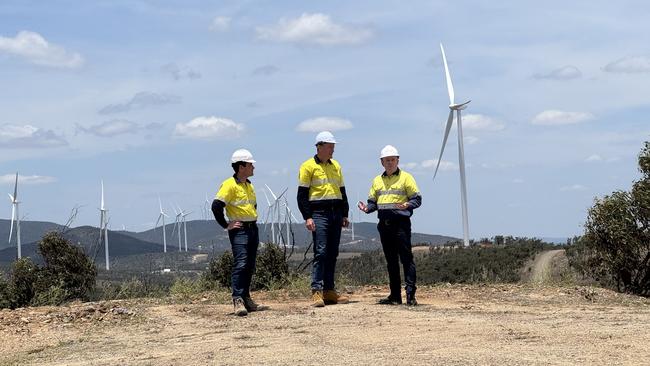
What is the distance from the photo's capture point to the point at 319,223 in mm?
11219

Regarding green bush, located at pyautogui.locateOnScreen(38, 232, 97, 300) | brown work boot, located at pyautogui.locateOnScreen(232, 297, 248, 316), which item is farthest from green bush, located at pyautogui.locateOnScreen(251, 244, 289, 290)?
brown work boot, located at pyautogui.locateOnScreen(232, 297, 248, 316)

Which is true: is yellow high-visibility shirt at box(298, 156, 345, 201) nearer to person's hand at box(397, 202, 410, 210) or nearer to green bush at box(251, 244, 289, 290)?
person's hand at box(397, 202, 410, 210)

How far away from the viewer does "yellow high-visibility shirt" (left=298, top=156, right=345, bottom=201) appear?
36.9 feet

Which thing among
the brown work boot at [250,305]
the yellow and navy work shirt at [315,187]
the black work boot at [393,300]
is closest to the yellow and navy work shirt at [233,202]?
the yellow and navy work shirt at [315,187]

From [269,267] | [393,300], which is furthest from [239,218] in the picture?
[269,267]

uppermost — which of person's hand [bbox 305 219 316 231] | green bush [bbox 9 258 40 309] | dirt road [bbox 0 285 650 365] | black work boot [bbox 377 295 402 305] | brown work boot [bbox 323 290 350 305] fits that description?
person's hand [bbox 305 219 316 231]

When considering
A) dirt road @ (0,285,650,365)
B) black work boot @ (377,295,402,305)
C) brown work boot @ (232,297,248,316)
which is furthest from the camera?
black work boot @ (377,295,402,305)

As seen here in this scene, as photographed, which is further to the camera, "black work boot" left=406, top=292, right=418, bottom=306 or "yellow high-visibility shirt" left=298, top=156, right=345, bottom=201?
"black work boot" left=406, top=292, right=418, bottom=306

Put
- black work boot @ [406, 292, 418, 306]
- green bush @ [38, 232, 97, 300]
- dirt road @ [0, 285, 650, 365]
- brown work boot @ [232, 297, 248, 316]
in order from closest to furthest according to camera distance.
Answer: dirt road @ [0, 285, 650, 365], brown work boot @ [232, 297, 248, 316], black work boot @ [406, 292, 418, 306], green bush @ [38, 232, 97, 300]

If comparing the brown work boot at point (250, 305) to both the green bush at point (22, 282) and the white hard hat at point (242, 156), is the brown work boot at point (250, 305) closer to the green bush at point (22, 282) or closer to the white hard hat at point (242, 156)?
the white hard hat at point (242, 156)

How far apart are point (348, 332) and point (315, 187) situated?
269 cm

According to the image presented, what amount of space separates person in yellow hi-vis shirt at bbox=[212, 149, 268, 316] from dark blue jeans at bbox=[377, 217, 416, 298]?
1657 mm

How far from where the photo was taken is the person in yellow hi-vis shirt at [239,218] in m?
11.0

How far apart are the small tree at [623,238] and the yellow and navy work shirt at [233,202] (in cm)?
752
